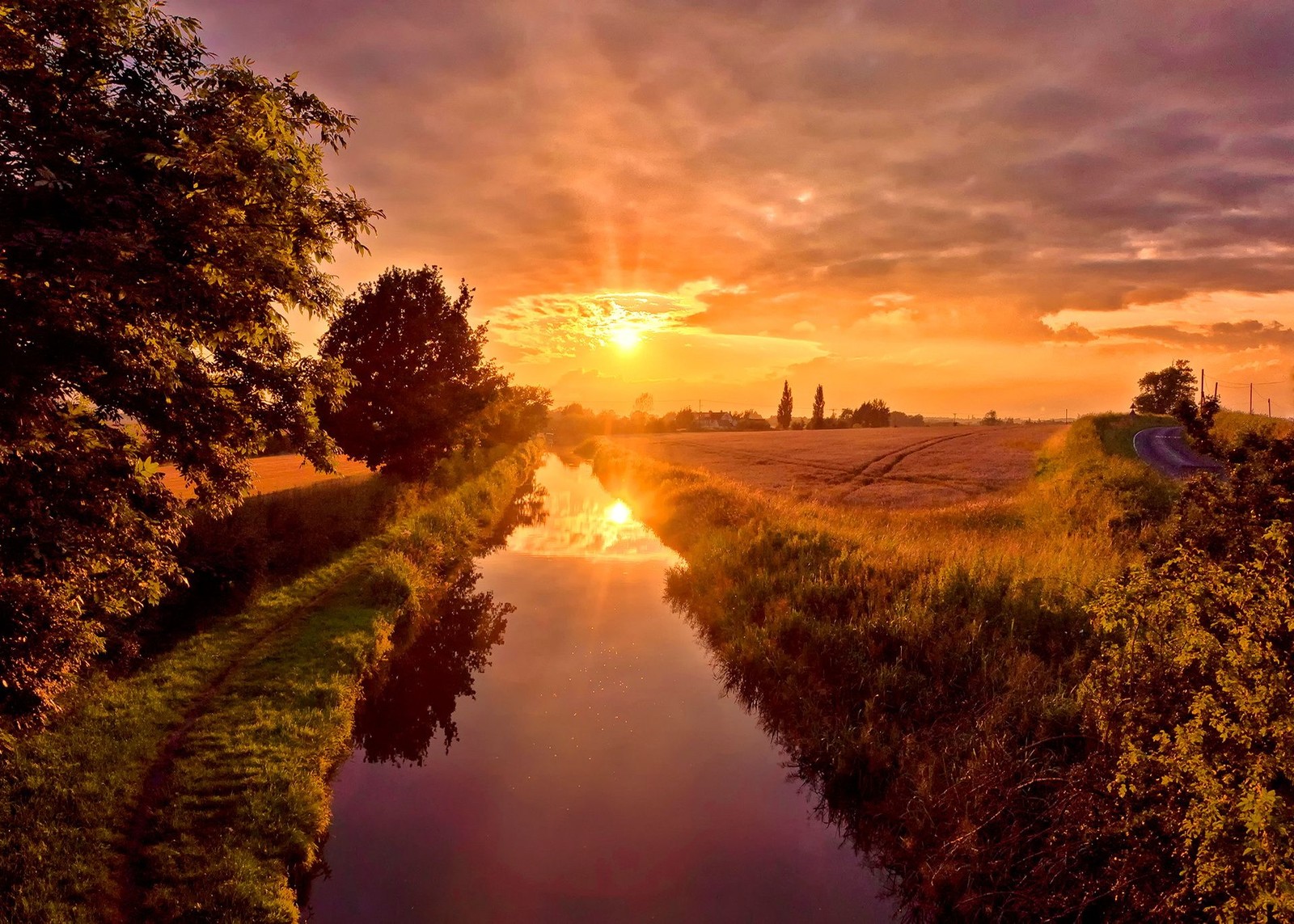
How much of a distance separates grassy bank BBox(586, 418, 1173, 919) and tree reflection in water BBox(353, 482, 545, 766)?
5988 millimetres

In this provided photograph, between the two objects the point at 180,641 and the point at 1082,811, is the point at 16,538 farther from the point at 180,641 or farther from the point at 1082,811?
the point at 1082,811

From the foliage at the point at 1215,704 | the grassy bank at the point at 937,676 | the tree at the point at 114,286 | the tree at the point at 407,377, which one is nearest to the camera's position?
the foliage at the point at 1215,704

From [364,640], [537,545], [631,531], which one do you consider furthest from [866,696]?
[631,531]

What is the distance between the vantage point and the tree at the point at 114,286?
5.66 m

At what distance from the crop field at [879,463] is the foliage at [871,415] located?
58.3 metres

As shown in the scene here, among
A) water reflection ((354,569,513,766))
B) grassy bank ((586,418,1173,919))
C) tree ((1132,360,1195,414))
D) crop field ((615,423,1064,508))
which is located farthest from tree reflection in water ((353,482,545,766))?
tree ((1132,360,1195,414))

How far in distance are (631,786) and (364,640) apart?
24.3 feet

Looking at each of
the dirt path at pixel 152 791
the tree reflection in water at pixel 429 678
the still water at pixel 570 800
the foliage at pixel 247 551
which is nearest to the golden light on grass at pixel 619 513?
the tree reflection in water at pixel 429 678

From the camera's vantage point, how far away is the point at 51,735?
334 inches

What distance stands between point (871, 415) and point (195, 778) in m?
146

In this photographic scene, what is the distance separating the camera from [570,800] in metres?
9.25

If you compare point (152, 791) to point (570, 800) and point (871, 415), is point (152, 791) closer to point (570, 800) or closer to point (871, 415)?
point (570, 800)

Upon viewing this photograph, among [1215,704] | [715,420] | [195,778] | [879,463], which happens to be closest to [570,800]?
[195,778]

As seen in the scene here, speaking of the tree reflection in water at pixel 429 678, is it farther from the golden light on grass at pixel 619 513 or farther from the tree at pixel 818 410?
the tree at pixel 818 410
